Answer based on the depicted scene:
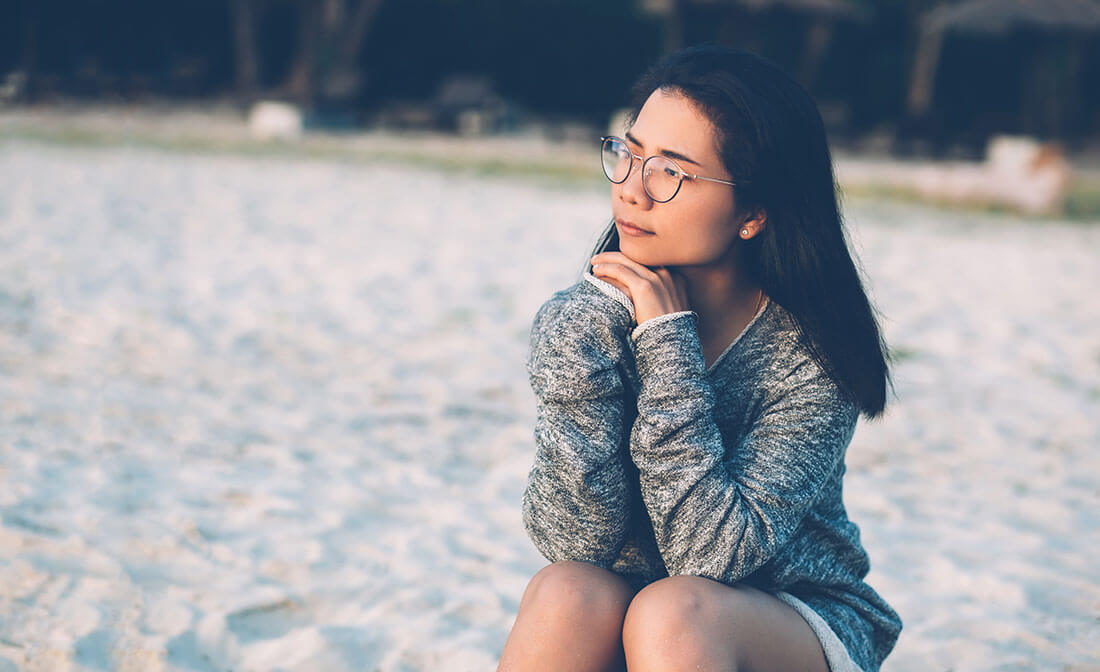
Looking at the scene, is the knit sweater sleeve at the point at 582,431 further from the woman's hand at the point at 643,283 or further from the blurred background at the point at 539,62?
the blurred background at the point at 539,62

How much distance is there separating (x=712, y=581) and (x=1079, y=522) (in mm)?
2196

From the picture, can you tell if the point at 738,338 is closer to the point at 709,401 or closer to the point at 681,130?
the point at 709,401

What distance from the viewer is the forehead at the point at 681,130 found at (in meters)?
1.65

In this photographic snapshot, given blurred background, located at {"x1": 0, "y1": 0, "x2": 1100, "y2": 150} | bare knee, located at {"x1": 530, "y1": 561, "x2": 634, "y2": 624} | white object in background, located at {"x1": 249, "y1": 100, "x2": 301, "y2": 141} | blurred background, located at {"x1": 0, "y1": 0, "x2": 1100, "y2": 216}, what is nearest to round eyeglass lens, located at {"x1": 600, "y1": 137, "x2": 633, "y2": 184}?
bare knee, located at {"x1": 530, "y1": 561, "x2": 634, "y2": 624}

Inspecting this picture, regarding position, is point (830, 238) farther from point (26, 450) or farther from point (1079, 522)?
point (26, 450)

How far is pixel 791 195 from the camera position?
5.52 feet

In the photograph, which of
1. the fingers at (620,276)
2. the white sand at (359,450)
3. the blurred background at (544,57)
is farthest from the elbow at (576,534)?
the blurred background at (544,57)

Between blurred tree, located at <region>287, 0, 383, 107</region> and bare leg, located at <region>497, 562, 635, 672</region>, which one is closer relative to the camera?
bare leg, located at <region>497, 562, 635, 672</region>

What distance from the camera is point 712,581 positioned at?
1550mm

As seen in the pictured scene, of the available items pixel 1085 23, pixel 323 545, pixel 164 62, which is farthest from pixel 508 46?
pixel 323 545

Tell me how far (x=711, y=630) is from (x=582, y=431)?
1.15 ft

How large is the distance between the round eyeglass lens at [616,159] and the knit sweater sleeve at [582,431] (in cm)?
20

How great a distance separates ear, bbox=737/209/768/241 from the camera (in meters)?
1.73

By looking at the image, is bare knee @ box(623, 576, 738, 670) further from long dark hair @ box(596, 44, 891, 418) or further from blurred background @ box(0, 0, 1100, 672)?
blurred background @ box(0, 0, 1100, 672)
